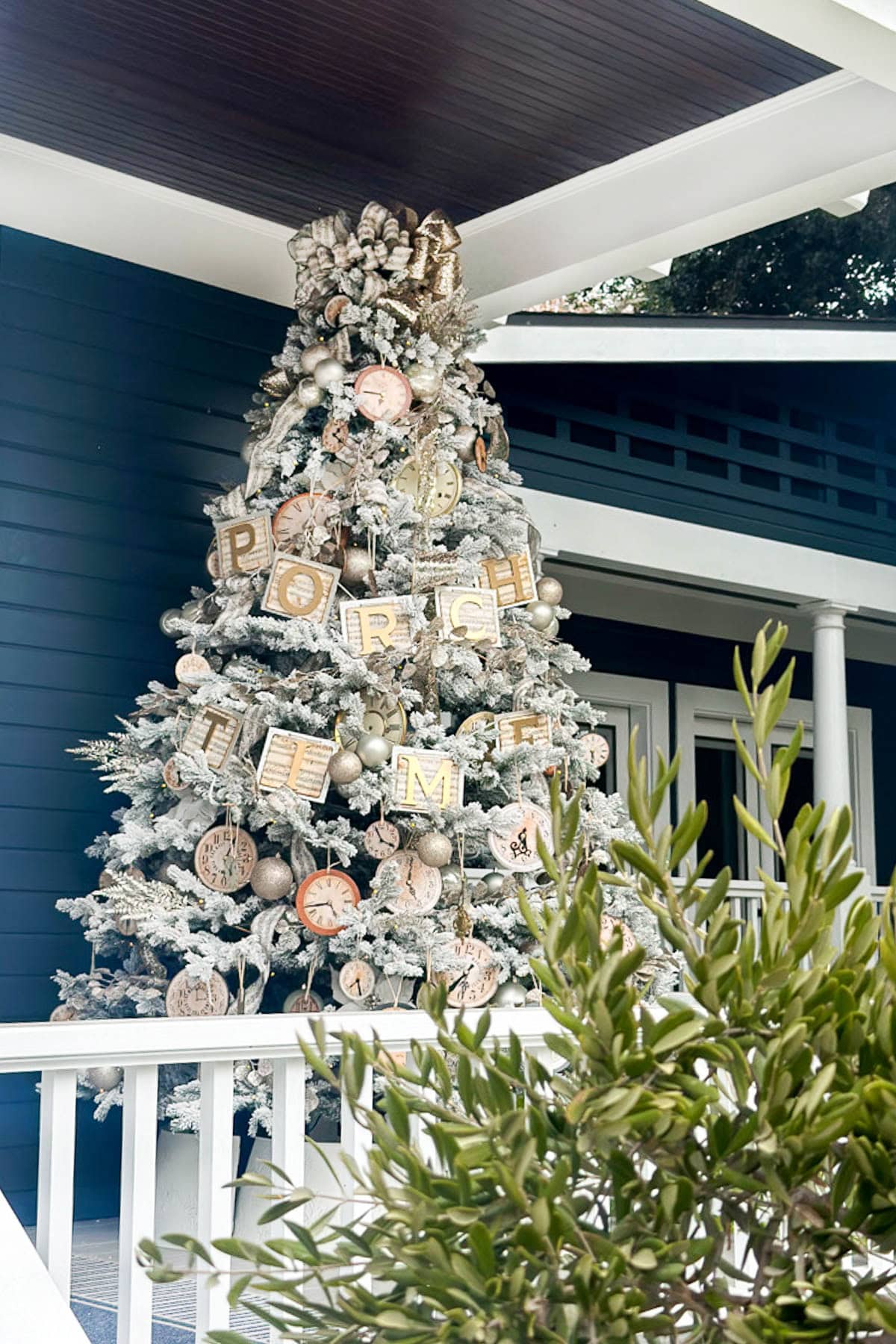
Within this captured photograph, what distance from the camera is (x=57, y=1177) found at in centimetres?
189

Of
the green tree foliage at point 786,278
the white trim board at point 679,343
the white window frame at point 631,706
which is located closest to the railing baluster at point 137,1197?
the white trim board at point 679,343

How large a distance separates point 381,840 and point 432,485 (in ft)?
3.40

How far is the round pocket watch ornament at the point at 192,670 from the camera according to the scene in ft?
12.9

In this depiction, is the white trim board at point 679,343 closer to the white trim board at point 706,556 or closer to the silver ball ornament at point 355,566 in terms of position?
the white trim board at point 706,556

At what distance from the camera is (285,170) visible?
454 cm

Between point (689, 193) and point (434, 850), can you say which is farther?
point (689, 193)

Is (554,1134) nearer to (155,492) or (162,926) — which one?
(162,926)

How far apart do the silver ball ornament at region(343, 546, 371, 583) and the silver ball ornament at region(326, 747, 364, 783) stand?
0.54 m

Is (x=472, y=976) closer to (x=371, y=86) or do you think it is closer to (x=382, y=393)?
(x=382, y=393)

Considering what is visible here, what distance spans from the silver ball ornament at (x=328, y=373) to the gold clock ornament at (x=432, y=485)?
12.7 inches

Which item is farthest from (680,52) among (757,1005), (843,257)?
(843,257)

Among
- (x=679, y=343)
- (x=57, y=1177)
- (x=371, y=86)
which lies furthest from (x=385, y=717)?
(x=679, y=343)

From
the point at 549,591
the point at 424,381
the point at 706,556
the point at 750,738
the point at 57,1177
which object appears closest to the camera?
the point at 57,1177

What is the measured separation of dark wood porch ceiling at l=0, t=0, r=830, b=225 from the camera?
371 cm
